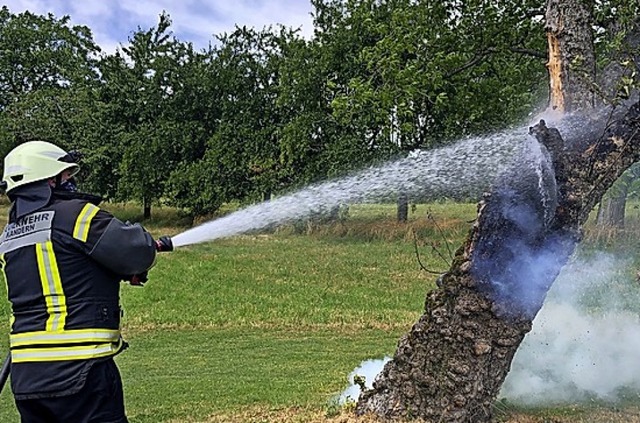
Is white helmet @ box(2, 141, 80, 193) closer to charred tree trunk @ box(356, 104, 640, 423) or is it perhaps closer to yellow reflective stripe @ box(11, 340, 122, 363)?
yellow reflective stripe @ box(11, 340, 122, 363)

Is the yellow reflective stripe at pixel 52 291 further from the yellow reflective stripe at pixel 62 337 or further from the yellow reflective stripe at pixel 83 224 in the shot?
the yellow reflective stripe at pixel 83 224

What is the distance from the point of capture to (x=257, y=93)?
27.1m

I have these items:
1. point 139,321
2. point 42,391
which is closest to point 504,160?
point 42,391

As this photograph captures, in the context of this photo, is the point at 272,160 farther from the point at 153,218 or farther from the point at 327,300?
the point at 327,300

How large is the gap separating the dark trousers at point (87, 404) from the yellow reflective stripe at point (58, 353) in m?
0.07

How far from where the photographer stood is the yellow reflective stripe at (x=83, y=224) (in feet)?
10.9

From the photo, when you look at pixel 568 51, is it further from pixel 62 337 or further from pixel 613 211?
pixel 613 211

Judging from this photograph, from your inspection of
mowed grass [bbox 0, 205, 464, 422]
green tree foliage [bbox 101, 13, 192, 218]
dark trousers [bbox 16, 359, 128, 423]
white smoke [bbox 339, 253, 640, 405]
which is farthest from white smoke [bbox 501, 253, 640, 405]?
green tree foliage [bbox 101, 13, 192, 218]

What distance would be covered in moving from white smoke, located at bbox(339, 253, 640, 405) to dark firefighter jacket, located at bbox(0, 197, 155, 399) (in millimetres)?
2943

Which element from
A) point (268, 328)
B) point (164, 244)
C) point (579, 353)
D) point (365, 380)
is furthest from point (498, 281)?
point (268, 328)

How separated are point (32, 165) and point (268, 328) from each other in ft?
23.3

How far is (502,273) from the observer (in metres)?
4.88

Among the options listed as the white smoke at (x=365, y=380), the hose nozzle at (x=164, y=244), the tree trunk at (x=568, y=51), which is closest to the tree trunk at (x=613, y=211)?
the white smoke at (x=365, y=380)

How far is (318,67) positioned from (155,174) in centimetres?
785
